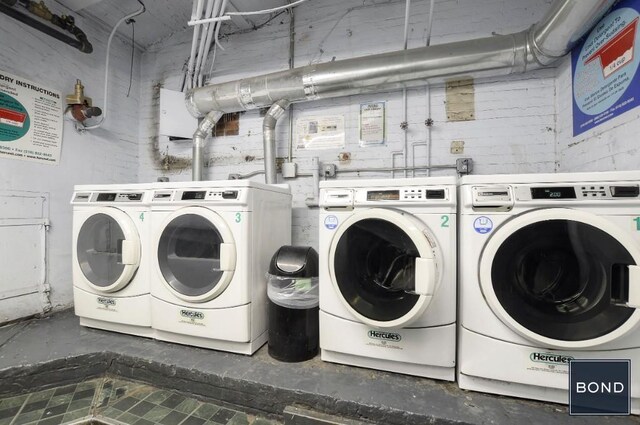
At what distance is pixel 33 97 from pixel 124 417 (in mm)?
2510

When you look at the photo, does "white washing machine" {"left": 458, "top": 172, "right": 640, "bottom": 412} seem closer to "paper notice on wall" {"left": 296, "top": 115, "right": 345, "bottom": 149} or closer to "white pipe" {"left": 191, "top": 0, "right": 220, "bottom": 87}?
"paper notice on wall" {"left": 296, "top": 115, "right": 345, "bottom": 149}

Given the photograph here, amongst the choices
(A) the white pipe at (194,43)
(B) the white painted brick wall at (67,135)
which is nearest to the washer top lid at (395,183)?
(A) the white pipe at (194,43)

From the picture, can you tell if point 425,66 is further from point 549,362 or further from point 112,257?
point 112,257

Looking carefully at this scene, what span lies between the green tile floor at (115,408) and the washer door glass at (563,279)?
1.32 metres

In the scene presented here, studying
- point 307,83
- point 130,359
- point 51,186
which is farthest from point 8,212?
point 307,83

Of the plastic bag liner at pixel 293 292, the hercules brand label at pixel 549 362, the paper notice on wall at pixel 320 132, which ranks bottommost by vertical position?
the hercules brand label at pixel 549 362

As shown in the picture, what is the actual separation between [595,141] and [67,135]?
397cm

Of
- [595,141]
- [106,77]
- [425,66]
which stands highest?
[106,77]

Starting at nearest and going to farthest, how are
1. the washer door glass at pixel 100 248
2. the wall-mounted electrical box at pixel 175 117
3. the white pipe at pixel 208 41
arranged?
1. the washer door glass at pixel 100 248
2. the white pipe at pixel 208 41
3. the wall-mounted electrical box at pixel 175 117

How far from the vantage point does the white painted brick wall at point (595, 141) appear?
150cm

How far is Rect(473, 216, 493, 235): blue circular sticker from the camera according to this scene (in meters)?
1.37

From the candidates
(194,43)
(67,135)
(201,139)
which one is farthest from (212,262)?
(194,43)

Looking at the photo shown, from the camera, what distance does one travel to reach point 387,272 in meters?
1.57

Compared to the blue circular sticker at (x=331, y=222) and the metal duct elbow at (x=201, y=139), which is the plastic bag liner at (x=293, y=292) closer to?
the blue circular sticker at (x=331, y=222)
